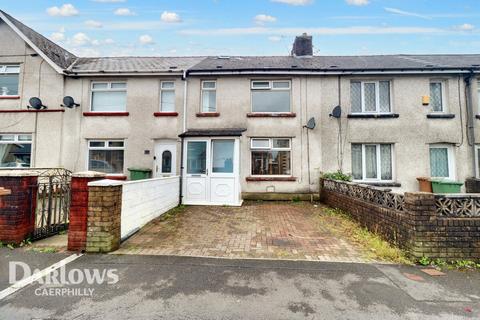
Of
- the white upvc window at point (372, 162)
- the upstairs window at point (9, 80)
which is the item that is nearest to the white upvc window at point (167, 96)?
the upstairs window at point (9, 80)

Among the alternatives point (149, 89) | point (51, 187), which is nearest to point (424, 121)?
point (149, 89)

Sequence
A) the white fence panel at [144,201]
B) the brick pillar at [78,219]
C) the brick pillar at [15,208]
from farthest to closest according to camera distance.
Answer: the white fence panel at [144,201], the brick pillar at [15,208], the brick pillar at [78,219]

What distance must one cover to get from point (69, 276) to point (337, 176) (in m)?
8.63

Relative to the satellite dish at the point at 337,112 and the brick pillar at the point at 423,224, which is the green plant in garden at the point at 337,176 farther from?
the brick pillar at the point at 423,224

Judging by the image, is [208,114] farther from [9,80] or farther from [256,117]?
[9,80]

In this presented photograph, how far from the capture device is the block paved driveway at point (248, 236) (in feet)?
14.2

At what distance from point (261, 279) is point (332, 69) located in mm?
9311

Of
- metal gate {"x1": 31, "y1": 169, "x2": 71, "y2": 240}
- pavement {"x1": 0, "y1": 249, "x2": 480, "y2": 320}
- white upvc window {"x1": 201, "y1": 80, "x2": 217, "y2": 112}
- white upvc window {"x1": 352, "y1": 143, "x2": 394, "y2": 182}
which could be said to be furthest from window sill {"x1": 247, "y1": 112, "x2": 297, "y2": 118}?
pavement {"x1": 0, "y1": 249, "x2": 480, "y2": 320}

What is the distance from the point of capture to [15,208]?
454cm

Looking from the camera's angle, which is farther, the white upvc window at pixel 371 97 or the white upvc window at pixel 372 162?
the white upvc window at pixel 371 97

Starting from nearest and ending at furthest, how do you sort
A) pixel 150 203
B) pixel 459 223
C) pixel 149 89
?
pixel 459 223 < pixel 150 203 < pixel 149 89

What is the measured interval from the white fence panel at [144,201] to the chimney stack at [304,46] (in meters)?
9.86

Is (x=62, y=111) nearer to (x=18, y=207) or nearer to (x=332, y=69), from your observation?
(x=18, y=207)

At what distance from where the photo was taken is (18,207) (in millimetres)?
4555
